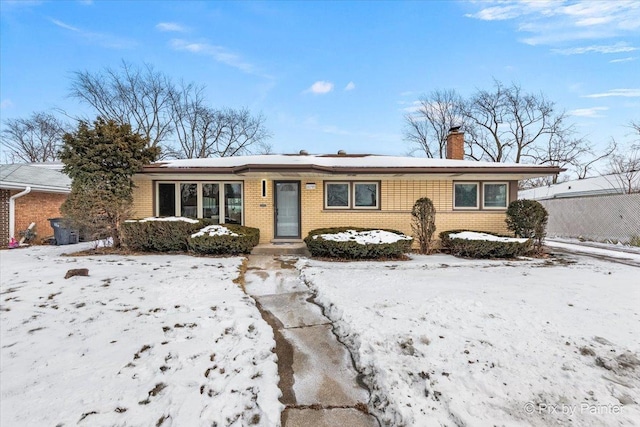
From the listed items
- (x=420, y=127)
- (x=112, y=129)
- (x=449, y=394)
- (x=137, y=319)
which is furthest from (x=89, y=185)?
(x=420, y=127)

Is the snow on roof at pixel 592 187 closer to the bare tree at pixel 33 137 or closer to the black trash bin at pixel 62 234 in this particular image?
the black trash bin at pixel 62 234

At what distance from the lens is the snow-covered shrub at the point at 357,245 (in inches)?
295

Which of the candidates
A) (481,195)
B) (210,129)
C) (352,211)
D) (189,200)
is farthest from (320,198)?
(210,129)

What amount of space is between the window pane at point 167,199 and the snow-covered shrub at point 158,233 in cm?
145

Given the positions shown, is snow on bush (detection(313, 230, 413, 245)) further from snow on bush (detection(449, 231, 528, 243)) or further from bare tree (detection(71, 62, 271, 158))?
bare tree (detection(71, 62, 271, 158))

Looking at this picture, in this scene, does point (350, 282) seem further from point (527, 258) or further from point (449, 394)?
point (527, 258)

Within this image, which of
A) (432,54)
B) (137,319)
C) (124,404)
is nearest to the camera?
(124,404)

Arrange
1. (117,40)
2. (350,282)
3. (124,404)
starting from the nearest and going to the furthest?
(124,404) → (350,282) → (117,40)

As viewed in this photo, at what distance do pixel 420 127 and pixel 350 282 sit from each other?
29594 mm

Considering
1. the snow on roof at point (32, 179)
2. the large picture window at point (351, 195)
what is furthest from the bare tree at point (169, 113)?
the large picture window at point (351, 195)

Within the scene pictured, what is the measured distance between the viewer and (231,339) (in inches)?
123

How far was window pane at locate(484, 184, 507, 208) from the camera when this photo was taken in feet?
30.8

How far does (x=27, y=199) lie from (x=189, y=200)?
6736mm

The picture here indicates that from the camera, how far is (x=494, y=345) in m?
2.89
